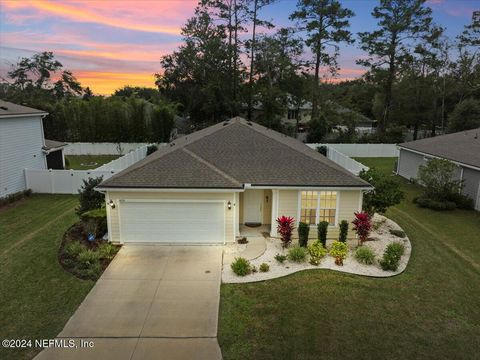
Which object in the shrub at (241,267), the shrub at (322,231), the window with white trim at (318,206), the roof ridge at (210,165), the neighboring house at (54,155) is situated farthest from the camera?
the neighboring house at (54,155)

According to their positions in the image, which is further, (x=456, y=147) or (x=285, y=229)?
(x=456, y=147)

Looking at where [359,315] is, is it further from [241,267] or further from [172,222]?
[172,222]

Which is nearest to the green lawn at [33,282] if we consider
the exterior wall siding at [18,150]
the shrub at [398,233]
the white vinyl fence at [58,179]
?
the exterior wall siding at [18,150]

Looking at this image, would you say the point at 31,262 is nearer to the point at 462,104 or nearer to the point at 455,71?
the point at 462,104

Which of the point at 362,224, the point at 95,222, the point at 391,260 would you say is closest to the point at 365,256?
the point at 391,260

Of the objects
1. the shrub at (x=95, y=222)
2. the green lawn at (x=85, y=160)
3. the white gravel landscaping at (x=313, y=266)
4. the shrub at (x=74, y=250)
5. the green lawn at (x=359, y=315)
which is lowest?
the green lawn at (x=359, y=315)

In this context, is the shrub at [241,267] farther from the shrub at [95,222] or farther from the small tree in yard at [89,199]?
the small tree in yard at [89,199]

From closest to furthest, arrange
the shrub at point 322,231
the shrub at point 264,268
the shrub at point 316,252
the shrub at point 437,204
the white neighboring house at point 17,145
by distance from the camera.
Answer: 1. the shrub at point 264,268
2. the shrub at point 316,252
3. the shrub at point 322,231
4. the shrub at point 437,204
5. the white neighboring house at point 17,145

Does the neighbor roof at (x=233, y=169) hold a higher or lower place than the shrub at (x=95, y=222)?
higher
